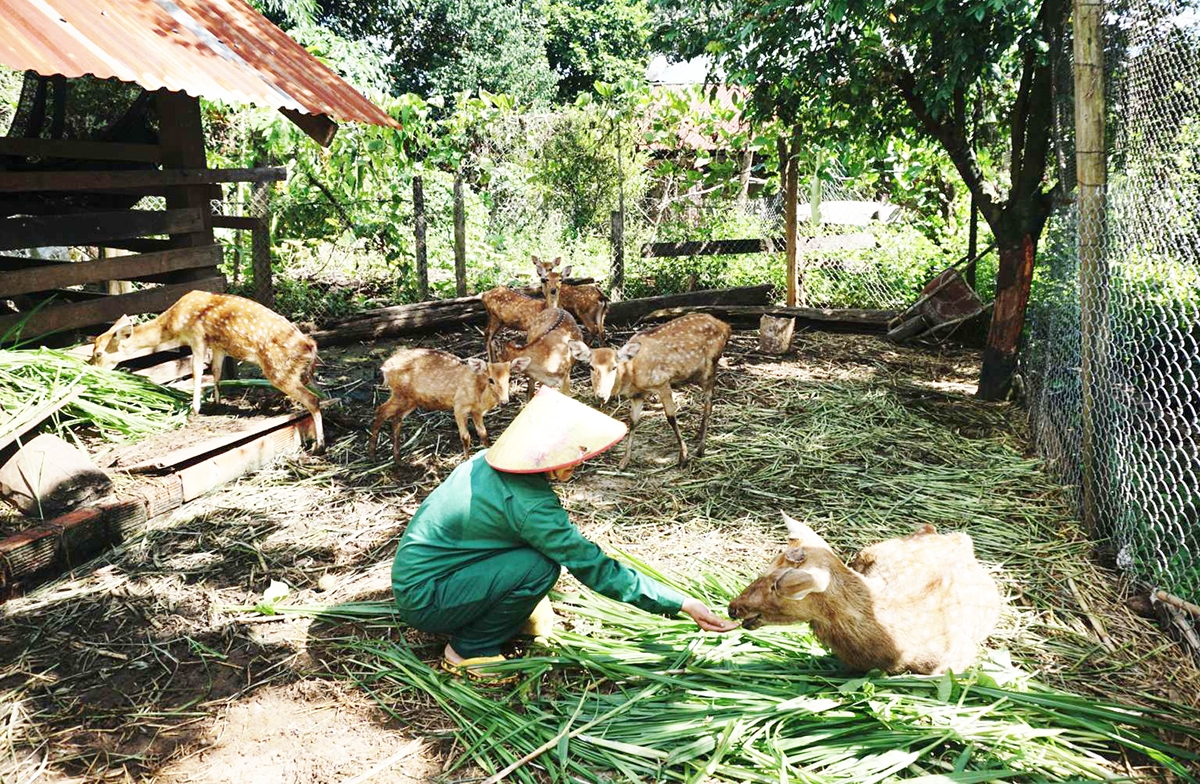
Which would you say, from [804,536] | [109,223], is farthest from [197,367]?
[804,536]

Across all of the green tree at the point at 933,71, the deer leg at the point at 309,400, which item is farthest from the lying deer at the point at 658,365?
the green tree at the point at 933,71

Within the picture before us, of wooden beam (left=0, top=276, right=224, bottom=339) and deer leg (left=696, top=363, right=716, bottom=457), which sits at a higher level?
wooden beam (left=0, top=276, right=224, bottom=339)

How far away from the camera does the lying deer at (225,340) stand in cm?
695

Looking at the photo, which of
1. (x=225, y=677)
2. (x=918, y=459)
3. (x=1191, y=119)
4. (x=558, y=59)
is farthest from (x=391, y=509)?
(x=558, y=59)

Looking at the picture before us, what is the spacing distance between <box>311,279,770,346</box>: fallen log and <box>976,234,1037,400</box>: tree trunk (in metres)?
4.48

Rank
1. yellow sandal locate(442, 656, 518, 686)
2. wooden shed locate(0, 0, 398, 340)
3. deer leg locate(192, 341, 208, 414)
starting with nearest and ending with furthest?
yellow sandal locate(442, 656, 518, 686) < wooden shed locate(0, 0, 398, 340) < deer leg locate(192, 341, 208, 414)

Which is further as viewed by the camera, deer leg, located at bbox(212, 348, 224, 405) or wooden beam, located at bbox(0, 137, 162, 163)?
deer leg, located at bbox(212, 348, 224, 405)

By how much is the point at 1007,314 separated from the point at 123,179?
761cm

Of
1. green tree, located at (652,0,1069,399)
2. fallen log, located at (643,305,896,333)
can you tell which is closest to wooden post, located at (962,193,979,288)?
fallen log, located at (643,305,896,333)

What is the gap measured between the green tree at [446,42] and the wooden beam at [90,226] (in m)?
23.5

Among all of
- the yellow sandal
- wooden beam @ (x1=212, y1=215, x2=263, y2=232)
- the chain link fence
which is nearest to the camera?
the yellow sandal

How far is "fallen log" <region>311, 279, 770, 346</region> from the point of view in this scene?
33.2 feet

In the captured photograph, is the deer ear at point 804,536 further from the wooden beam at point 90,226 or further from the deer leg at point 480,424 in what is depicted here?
the wooden beam at point 90,226

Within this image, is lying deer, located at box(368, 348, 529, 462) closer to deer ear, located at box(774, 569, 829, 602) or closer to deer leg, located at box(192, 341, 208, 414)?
deer leg, located at box(192, 341, 208, 414)
